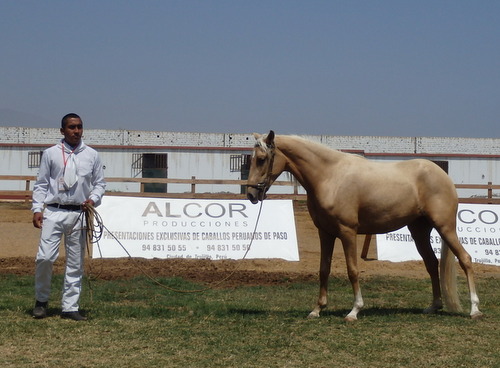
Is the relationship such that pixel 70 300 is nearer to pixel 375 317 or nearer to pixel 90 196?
pixel 90 196

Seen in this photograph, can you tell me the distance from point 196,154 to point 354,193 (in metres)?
27.9

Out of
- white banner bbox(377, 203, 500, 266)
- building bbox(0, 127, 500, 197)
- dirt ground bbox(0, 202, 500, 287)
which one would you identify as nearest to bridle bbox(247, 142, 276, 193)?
dirt ground bbox(0, 202, 500, 287)

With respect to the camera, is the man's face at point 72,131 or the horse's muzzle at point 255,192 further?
the horse's muzzle at point 255,192

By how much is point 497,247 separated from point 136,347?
994 cm

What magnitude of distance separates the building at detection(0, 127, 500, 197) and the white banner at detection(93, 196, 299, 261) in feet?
56.7

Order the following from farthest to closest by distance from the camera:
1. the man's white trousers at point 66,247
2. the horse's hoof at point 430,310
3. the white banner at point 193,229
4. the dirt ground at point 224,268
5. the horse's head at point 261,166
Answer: the white banner at point 193,229, the dirt ground at point 224,268, the horse's hoof at point 430,310, the horse's head at point 261,166, the man's white trousers at point 66,247

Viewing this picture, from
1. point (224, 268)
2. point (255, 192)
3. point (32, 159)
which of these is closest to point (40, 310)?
point (255, 192)

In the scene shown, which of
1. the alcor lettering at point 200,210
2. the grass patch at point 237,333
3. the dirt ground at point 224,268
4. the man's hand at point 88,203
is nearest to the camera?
the grass patch at point 237,333

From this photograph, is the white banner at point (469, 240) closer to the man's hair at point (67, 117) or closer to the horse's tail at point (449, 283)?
the horse's tail at point (449, 283)

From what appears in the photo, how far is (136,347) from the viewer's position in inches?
241

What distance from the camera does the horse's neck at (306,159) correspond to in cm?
780

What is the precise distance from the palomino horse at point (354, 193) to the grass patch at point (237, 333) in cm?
61

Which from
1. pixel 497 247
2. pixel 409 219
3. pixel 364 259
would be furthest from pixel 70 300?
pixel 497 247

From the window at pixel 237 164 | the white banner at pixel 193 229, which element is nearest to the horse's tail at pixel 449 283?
the white banner at pixel 193 229
